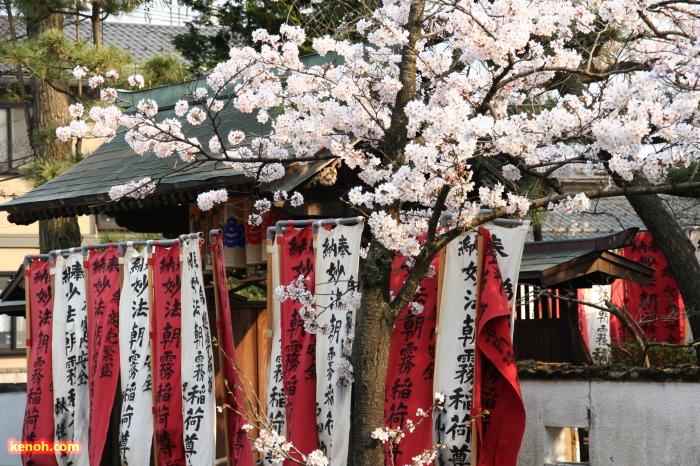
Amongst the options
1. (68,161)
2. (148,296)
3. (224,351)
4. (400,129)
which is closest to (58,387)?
(148,296)

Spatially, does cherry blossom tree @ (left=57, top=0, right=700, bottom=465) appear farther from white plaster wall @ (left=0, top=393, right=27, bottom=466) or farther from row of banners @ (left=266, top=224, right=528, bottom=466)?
white plaster wall @ (left=0, top=393, right=27, bottom=466)

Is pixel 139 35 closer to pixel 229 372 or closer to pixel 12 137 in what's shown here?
pixel 12 137

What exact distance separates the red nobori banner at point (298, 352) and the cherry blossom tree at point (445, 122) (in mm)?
625

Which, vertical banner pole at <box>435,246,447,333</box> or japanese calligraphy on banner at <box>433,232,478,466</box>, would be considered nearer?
japanese calligraphy on banner at <box>433,232,478,466</box>

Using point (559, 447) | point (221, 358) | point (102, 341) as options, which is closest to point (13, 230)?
point (102, 341)

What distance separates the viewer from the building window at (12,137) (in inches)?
926

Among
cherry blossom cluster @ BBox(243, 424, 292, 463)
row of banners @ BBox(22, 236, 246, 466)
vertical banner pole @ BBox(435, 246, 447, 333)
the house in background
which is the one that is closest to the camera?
cherry blossom cluster @ BBox(243, 424, 292, 463)

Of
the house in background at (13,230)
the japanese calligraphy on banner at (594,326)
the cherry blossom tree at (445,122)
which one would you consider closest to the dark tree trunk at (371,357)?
the cherry blossom tree at (445,122)

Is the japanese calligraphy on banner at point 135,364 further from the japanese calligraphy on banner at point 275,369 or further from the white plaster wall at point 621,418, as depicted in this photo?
the white plaster wall at point 621,418

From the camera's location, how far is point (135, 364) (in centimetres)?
1007

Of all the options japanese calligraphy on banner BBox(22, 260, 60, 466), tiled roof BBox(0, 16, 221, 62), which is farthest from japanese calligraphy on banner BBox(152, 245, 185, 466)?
tiled roof BBox(0, 16, 221, 62)

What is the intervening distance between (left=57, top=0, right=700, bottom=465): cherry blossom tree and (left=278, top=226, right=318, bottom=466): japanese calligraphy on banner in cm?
63

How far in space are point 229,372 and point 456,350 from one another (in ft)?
9.72

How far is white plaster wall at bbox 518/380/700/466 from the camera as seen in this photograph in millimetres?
7531
